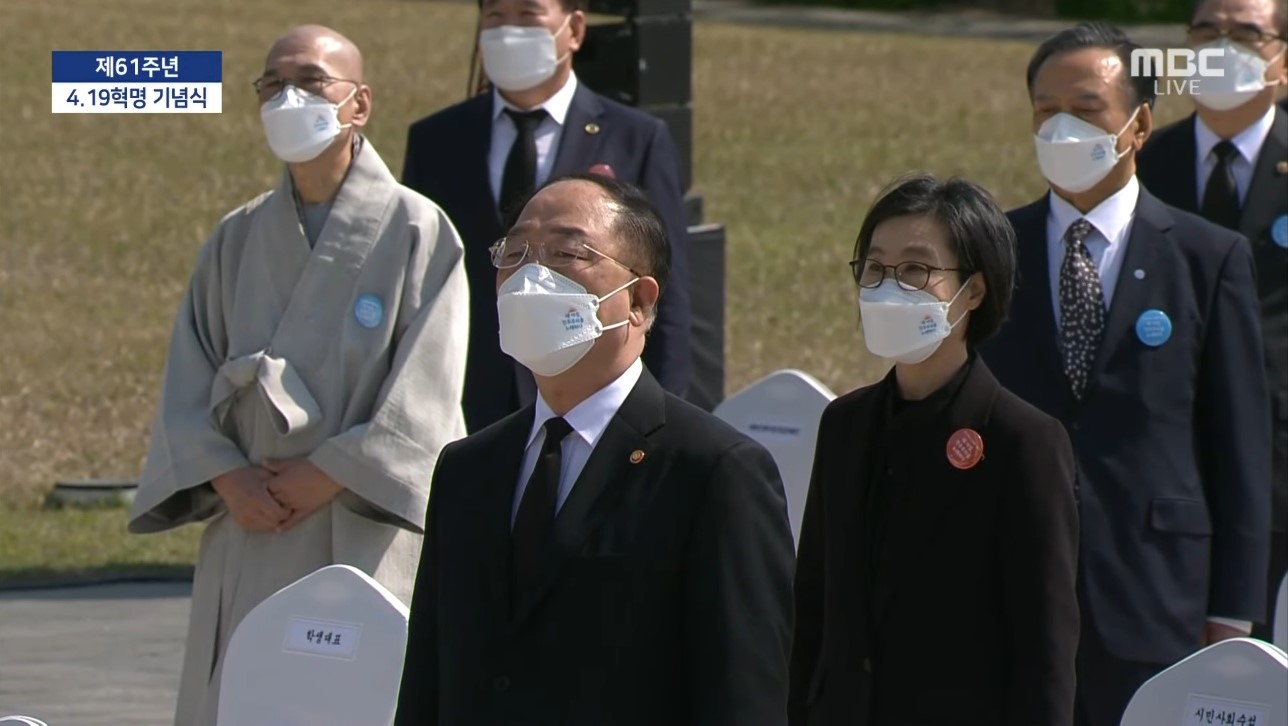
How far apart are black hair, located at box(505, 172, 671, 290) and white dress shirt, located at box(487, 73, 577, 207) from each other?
8.11 feet

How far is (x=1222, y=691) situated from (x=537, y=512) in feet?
4.27

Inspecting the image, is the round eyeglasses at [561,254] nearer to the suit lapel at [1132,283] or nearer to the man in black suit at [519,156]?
the suit lapel at [1132,283]

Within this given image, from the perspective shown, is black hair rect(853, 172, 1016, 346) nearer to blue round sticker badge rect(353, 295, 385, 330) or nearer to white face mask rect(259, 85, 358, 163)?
blue round sticker badge rect(353, 295, 385, 330)

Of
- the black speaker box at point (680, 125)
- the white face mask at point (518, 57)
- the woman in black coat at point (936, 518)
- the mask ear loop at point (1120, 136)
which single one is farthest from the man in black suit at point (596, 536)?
the black speaker box at point (680, 125)

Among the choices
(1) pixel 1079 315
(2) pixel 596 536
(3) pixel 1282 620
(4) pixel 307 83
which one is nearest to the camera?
(2) pixel 596 536

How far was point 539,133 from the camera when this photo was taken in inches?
232

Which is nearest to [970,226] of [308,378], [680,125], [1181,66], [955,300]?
[955,300]

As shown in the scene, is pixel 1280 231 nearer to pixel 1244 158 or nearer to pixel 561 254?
pixel 1244 158

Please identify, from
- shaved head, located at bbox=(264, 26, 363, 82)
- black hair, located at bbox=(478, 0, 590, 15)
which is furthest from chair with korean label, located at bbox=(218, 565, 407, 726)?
black hair, located at bbox=(478, 0, 590, 15)

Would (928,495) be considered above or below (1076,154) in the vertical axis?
below

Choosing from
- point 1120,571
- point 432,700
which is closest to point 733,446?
point 432,700

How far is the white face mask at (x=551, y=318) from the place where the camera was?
3244mm

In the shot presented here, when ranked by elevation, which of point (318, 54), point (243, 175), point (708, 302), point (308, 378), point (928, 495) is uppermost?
point (318, 54)

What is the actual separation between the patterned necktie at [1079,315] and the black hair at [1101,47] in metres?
0.38
